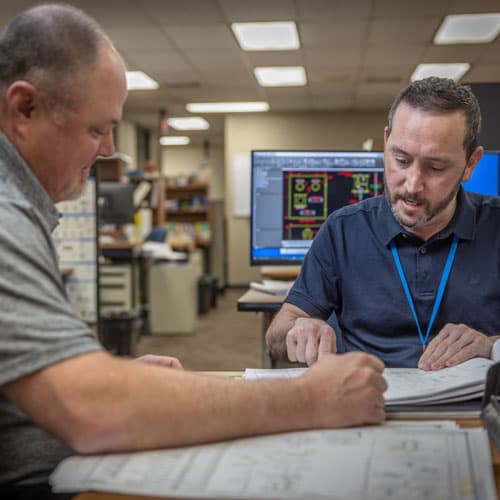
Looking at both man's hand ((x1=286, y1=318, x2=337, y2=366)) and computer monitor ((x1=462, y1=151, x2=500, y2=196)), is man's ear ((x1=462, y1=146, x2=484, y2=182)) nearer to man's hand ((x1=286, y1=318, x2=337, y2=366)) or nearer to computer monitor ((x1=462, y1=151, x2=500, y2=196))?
man's hand ((x1=286, y1=318, x2=337, y2=366))

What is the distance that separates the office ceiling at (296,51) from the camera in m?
4.75

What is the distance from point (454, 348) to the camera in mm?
1033

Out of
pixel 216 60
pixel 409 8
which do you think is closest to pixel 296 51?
pixel 216 60

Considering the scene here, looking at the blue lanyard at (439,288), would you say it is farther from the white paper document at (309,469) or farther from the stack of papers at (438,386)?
the white paper document at (309,469)

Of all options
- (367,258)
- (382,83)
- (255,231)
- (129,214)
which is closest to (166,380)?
(367,258)

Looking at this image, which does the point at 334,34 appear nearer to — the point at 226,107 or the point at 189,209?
the point at 226,107

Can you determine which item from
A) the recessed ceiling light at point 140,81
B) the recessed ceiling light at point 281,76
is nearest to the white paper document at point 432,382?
the recessed ceiling light at point 281,76

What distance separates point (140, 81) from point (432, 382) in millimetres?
6940

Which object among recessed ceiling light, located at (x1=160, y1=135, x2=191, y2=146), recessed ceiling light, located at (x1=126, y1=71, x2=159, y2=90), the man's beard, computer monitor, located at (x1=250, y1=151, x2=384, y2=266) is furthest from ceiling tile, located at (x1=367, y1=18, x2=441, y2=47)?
recessed ceiling light, located at (x1=160, y1=135, x2=191, y2=146)

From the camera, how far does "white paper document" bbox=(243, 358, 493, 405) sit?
0.83 m

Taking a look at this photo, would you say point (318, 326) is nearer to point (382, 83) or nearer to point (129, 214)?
point (129, 214)

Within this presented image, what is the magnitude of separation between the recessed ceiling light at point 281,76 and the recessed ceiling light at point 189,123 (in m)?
2.65

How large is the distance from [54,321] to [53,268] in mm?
79

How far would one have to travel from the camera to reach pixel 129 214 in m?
5.14
